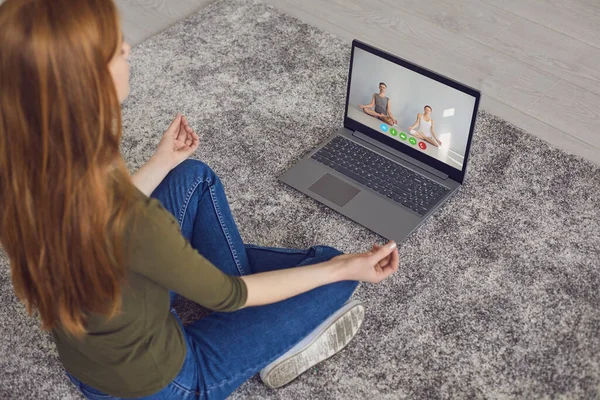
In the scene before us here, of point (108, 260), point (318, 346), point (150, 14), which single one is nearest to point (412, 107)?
point (318, 346)

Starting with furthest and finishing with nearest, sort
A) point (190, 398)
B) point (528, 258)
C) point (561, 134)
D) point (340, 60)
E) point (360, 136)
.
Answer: point (340, 60), point (561, 134), point (360, 136), point (528, 258), point (190, 398)

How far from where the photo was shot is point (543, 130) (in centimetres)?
184

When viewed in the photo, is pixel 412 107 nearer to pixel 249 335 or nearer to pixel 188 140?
pixel 188 140

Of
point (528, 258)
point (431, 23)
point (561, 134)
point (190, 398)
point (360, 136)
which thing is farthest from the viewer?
point (431, 23)

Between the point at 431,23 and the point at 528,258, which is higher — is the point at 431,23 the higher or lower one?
the higher one

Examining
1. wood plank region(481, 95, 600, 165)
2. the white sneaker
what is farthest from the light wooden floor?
the white sneaker

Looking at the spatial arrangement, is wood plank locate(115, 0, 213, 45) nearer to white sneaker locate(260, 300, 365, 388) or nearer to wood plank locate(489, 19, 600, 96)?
wood plank locate(489, 19, 600, 96)

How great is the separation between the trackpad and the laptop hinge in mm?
121

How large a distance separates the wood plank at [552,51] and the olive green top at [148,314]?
138 centimetres

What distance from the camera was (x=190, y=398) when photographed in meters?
1.14

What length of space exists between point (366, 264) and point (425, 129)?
1.67 ft

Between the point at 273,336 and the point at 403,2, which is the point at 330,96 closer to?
the point at 403,2

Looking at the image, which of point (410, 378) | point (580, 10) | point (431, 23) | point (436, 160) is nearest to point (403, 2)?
point (431, 23)

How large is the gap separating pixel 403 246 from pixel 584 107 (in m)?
0.72
